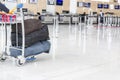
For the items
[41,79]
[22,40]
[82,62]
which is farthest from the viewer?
[82,62]

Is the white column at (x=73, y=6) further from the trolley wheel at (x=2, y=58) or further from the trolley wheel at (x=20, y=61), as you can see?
the trolley wheel at (x=20, y=61)

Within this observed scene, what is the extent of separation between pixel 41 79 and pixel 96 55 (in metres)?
1.91

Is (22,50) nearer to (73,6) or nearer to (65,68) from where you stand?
(65,68)

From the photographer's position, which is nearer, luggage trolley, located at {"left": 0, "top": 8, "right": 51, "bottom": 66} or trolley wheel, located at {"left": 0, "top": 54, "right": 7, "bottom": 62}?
luggage trolley, located at {"left": 0, "top": 8, "right": 51, "bottom": 66}

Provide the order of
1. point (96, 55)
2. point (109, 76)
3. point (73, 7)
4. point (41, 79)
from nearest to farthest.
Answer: point (41, 79) → point (109, 76) → point (96, 55) → point (73, 7)

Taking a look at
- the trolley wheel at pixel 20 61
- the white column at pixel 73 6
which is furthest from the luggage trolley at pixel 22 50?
the white column at pixel 73 6

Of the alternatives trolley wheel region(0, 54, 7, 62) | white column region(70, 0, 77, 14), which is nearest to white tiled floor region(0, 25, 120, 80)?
trolley wheel region(0, 54, 7, 62)

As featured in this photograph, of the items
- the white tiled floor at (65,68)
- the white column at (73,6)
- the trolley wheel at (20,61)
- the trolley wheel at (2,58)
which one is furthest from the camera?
the white column at (73,6)

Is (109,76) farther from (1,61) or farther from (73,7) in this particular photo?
→ (73,7)

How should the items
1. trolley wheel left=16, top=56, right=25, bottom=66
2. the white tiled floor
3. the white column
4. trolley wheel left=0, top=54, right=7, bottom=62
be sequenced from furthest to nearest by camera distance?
1. the white column
2. trolley wheel left=0, top=54, right=7, bottom=62
3. trolley wheel left=16, top=56, right=25, bottom=66
4. the white tiled floor

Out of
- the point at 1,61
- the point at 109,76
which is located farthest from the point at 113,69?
the point at 1,61

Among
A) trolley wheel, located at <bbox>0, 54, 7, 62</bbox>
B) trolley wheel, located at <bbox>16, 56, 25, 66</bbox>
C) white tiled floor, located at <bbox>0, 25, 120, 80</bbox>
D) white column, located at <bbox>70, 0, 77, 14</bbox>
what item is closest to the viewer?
white tiled floor, located at <bbox>0, 25, 120, 80</bbox>

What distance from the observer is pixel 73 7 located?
14680mm

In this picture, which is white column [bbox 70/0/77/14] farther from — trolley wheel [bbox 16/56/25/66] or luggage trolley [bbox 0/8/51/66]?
trolley wheel [bbox 16/56/25/66]
